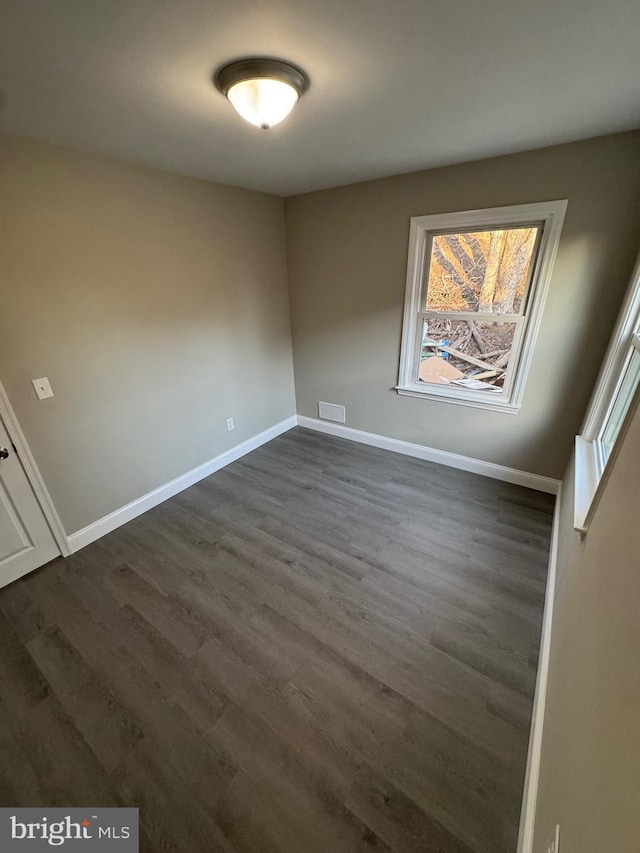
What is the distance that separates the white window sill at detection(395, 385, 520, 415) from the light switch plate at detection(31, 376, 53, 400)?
2.62 meters

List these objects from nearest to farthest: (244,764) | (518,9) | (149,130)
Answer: (518,9)
(244,764)
(149,130)

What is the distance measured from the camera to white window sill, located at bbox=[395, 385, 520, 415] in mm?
2640

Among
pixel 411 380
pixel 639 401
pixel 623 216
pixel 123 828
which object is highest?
pixel 623 216

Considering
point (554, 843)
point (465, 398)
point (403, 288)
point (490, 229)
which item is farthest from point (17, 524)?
point (490, 229)

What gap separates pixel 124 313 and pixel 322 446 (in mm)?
2100

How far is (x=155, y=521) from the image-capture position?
8.18 ft

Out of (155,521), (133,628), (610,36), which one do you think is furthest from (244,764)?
(610,36)

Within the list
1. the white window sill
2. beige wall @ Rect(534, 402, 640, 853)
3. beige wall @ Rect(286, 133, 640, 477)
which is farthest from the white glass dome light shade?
the white window sill

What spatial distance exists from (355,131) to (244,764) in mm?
2866

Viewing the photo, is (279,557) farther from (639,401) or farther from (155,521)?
(639,401)

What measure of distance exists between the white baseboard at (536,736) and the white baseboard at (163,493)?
262 centimetres
